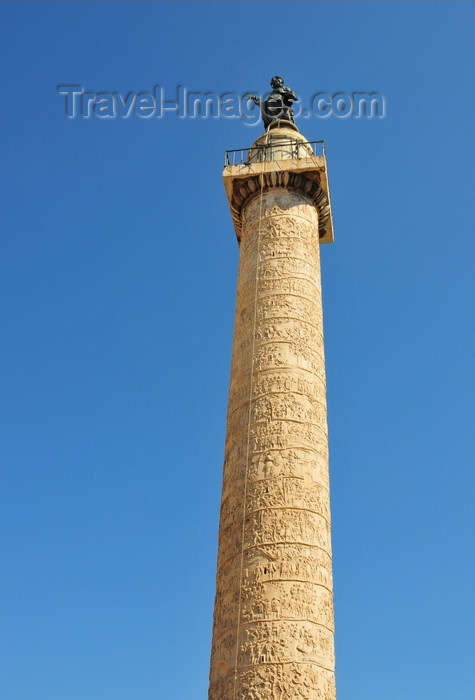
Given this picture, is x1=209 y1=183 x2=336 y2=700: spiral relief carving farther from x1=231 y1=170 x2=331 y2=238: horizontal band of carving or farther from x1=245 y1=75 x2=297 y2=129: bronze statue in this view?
x1=245 y1=75 x2=297 y2=129: bronze statue

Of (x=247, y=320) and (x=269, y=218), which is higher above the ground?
(x=269, y=218)

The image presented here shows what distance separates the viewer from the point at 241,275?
9648mm

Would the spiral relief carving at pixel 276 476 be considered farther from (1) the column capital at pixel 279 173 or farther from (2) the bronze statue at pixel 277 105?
(2) the bronze statue at pixel 277 105

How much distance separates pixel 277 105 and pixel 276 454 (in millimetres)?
6331

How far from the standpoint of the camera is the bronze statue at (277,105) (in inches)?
456

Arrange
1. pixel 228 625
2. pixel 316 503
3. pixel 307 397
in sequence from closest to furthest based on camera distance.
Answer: pixel 228 625
pixel 316 503
pixel 307 397

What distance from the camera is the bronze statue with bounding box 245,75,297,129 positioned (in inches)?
456

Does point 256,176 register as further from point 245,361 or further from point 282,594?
point 282,594

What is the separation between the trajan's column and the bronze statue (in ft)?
3.39

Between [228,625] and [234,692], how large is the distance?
2.03ft

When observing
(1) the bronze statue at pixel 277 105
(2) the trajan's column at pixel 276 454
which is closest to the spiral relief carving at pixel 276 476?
(2) the trajan's column at pixel 276 454

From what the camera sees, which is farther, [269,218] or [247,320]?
[269,218]

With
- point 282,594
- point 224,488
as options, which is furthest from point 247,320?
point 282,594

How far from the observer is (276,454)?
7758 millimetres
